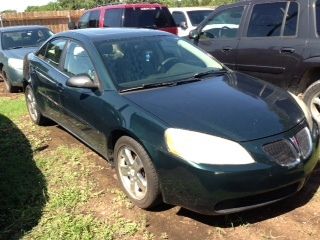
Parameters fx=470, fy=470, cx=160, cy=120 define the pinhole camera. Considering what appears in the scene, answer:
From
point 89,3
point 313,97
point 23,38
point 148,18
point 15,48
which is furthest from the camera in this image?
point 89,3

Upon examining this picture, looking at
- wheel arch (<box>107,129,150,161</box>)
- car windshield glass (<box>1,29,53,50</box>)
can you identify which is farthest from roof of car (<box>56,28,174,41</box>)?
car windshield glass (<box>1,29,53,50</box>)

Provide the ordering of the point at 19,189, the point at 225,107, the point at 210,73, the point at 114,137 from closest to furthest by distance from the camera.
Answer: the point at 225,107, the point at 114,137, the point at 19,189, the point at 210,73

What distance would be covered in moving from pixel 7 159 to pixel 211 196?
319cm

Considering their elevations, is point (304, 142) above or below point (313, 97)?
Result: above

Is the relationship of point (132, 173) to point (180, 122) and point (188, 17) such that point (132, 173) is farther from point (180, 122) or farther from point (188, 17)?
point (188, 17)

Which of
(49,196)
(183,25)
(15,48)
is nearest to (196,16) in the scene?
(183,25)

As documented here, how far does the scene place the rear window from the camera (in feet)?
38.8

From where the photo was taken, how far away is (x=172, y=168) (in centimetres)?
366

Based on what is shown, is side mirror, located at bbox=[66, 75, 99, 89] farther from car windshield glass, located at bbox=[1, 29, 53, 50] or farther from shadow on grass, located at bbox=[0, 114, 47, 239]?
car windshield glass, located at bbox=[1, 29, 53, 50]

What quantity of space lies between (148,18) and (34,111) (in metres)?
5.72

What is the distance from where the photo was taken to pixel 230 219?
3.97 meters

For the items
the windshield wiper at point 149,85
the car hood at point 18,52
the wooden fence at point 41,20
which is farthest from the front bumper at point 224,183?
the wooden fence at point 41,20

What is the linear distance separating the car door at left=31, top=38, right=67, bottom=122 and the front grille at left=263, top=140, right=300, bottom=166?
2.80 meters

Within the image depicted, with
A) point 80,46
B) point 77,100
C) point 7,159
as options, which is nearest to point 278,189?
point 77,100
